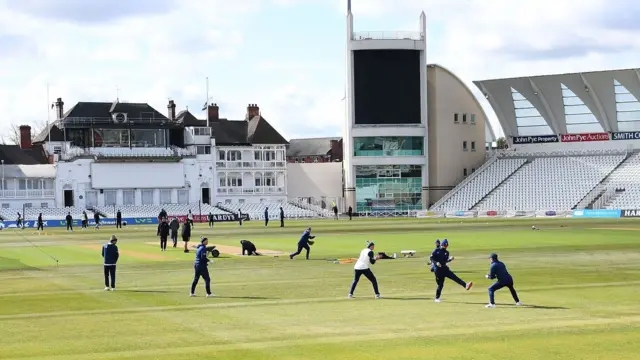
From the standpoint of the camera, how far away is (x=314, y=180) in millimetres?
135000

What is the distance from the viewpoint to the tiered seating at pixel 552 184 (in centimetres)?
10850

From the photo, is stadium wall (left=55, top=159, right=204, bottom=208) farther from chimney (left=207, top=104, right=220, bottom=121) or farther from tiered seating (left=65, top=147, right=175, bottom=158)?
chimney (left=207, top=104, right=220, bottom=121)

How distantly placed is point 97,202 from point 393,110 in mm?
37944

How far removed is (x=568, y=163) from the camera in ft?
383

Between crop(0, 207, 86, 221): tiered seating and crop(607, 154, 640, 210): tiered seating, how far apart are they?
58645 millimetres

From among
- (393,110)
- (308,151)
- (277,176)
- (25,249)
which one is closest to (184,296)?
(25,249)

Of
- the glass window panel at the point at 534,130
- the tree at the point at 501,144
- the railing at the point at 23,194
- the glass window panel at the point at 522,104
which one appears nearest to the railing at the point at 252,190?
the railing at the point at 23,194

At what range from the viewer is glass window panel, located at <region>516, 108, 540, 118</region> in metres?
121

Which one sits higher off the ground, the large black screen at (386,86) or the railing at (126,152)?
the large black screen at (386,86)

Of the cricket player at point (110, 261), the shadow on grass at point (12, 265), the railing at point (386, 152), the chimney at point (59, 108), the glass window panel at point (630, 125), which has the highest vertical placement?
the chimney at point (59, 108)

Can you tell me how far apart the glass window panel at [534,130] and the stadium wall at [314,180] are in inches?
975

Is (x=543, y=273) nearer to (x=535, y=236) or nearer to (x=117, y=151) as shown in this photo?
(x=535, y=236)

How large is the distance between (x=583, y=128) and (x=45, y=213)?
63024 mm

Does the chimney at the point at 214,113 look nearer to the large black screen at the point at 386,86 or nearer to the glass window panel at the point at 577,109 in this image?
the large black screen at the point at 386,86
